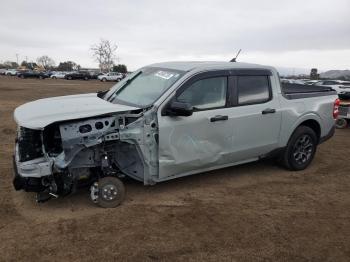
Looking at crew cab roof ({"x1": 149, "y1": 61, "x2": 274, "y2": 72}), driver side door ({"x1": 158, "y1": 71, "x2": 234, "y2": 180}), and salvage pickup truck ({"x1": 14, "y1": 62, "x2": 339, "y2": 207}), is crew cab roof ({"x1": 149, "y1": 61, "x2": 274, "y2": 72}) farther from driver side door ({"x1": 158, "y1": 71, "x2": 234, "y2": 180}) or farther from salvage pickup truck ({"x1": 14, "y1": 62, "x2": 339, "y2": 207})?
driver side door ({"x1": 158, "y1": 71, "x2": 234, "y2": 180})

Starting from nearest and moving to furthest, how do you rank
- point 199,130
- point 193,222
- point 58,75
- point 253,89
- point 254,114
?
point 193,222 → point 199,130 → point 254,114 → point 253,89 → point 58,75

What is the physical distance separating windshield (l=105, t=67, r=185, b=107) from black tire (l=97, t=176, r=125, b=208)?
3.43 ft

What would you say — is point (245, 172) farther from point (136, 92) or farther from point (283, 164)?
point (136, 92)

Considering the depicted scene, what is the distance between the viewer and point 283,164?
6703 mm

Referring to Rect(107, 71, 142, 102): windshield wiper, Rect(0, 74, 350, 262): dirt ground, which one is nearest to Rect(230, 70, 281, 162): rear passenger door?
Rect(0, 74, 350, 262): dirt ground

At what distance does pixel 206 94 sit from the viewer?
5.45 meters

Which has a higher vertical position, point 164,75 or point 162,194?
point 164,75

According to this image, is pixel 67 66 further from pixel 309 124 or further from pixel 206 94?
pixel 206 94

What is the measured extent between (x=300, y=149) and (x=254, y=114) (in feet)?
4.68

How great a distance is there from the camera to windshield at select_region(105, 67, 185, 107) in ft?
17.3

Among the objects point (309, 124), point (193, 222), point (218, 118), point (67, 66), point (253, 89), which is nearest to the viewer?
point (193, 222)

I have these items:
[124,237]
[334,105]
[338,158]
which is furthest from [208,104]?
[338,158]

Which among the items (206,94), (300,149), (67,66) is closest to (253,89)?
(206,94)

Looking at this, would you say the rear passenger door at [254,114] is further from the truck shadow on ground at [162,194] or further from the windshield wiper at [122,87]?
the windshield wiper at [122,87]
